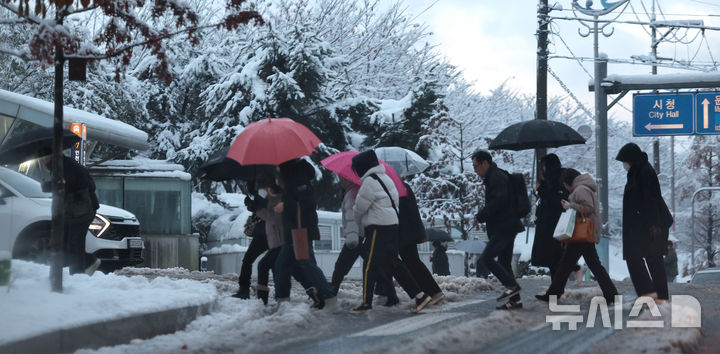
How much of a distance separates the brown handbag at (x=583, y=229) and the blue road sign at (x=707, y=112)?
16669 mm

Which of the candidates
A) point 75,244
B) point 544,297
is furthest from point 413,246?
point 75,244

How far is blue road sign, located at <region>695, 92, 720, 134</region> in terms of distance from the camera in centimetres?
2491

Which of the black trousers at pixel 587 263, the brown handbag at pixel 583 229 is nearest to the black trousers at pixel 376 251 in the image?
the black trousers at pixel 587 263

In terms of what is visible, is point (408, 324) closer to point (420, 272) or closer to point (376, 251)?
point (376, 251)

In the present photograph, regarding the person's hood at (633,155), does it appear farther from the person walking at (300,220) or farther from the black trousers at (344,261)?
the person walking at (300,220)

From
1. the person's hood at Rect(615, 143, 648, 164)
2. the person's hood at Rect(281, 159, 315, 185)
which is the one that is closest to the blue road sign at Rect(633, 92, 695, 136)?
the person's hood at Rect(615, 143, 648, 164)

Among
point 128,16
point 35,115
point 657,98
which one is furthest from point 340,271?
point 657,98

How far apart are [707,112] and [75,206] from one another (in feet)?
63.8

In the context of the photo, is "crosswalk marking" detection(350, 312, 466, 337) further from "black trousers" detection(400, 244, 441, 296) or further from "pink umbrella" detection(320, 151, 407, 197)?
"pink umbrella" detection(320, 151, 407, 197)

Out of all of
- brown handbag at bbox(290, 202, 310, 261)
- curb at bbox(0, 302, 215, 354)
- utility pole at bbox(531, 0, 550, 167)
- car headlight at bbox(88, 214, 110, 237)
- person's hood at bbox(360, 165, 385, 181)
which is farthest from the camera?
A: utility pole at bbox(531, 0, 550, 167)

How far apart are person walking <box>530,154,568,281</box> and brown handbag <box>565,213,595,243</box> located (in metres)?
0.85

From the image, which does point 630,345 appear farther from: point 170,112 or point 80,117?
point 170,112

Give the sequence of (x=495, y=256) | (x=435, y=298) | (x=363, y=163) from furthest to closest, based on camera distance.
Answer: (x=435, y=298)
(x=495, y=256)
(x=363, y=163)

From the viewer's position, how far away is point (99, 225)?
15.1 metres
